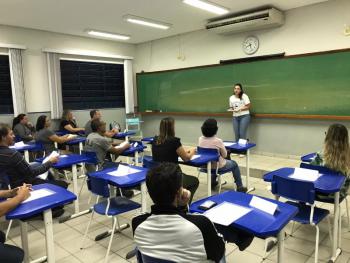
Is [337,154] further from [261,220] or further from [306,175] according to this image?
[261,220]

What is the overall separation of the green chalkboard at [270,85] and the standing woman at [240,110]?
0.25 m

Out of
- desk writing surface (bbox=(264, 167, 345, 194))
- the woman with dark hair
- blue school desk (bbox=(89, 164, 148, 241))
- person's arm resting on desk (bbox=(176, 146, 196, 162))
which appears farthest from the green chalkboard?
blue school desk (bbox=(89, 164, 148, 241))

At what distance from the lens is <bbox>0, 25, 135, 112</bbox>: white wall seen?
636 cm

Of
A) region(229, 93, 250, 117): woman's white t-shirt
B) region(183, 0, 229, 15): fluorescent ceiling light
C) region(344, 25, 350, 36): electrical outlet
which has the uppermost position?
region(183, 0, 229, 15): fluorescent ceiling light

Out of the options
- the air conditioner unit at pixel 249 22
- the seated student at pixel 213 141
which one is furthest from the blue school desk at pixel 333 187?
the air conditioner unit at pixel 249 22

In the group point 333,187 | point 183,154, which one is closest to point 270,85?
point 183,154

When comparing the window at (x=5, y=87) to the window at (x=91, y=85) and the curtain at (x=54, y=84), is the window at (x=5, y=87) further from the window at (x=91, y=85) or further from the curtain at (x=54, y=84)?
the window at (x=91, y=85)

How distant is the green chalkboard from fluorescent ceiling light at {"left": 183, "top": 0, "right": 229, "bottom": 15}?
132 cm

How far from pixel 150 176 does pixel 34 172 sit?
191cm

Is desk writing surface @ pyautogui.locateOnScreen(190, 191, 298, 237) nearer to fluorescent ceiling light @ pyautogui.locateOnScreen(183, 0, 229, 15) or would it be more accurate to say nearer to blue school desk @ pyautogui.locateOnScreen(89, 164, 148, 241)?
blue school desk @ pyautogui.locateOnScreen(89, 164, 148, 241)

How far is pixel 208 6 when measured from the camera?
522cm

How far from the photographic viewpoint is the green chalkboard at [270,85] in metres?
5.26

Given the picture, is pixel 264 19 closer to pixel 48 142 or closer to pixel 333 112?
pixel 333 112

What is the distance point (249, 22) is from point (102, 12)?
2876 mm
